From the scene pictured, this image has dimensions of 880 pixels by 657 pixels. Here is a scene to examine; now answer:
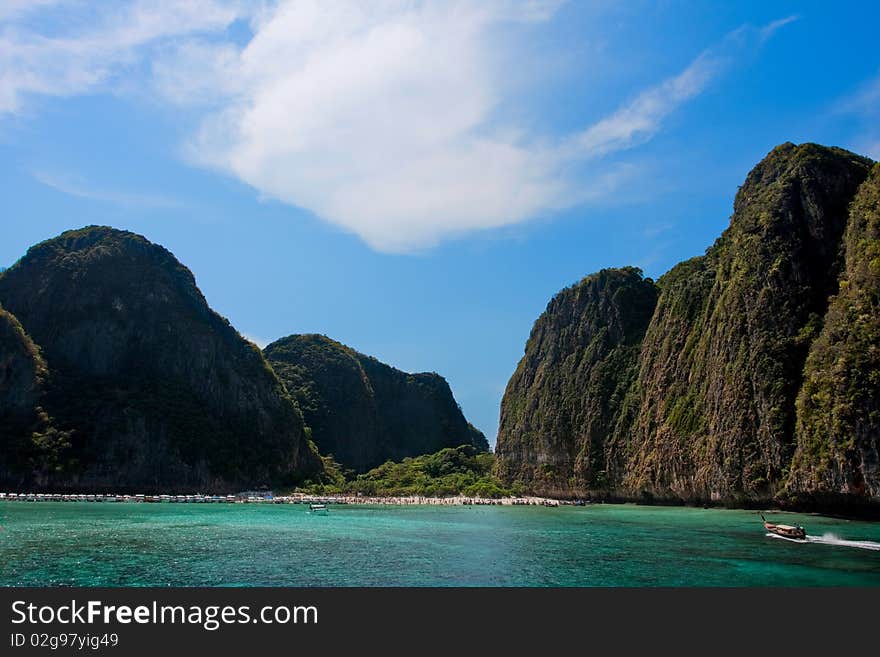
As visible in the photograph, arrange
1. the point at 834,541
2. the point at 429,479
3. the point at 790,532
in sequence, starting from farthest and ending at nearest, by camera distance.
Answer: the point at 429,479, the point at 790,532, the point at 834,541

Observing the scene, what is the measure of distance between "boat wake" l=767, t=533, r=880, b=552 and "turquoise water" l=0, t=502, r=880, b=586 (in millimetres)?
152

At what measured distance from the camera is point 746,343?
239 ft

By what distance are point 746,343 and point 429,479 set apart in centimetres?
8849

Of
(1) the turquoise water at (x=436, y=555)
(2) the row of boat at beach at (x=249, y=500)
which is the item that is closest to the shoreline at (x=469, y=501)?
(2) the row of boat at beach at (x=249, y=500)

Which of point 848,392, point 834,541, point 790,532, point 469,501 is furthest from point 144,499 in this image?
point 848,392

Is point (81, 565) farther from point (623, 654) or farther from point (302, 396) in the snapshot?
point (302, 396)

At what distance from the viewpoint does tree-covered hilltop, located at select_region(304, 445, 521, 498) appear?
127000 millimetres

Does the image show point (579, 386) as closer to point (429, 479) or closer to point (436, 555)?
point (429, 479)

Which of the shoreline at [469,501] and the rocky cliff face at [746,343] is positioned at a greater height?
the rocky cliff face at [746,343]

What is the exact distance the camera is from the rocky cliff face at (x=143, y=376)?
116m

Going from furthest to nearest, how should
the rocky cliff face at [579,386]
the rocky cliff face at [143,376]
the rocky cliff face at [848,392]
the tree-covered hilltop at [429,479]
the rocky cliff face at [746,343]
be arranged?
1. the tree-covered hilltop at [429,479]
2. the rocky cliff face at [143,376]
3. the rocky cliff face at [579,386]
4. the rocky cliff face at [746,343]
5. the rocky cliff face at [848,392]

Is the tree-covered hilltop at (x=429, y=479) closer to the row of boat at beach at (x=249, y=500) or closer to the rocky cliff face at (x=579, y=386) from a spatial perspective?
the rocky cliff face at (x=579, y=386)

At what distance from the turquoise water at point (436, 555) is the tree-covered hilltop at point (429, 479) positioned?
75151 mm

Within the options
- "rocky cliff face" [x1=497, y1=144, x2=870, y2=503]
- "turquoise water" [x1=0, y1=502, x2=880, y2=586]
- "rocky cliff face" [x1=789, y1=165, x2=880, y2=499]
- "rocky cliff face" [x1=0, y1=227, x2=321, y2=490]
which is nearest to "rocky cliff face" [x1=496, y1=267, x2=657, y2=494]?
"rocky cliff face" [x1=497, y1=144, x2=870, y2=503]
